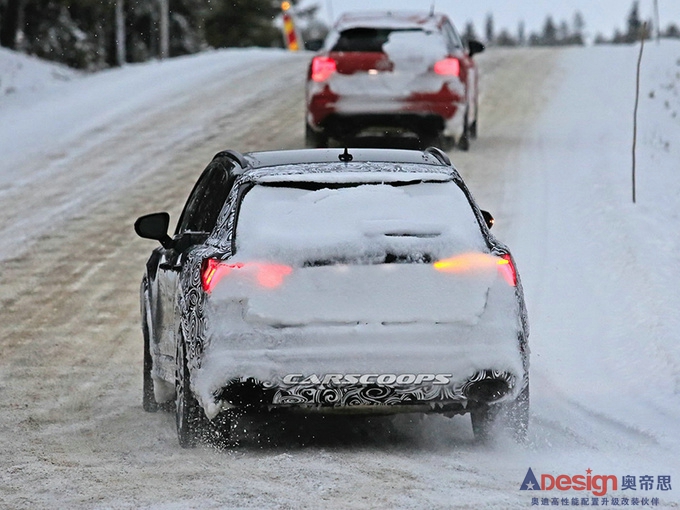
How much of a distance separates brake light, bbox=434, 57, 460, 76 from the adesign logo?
1136 cm

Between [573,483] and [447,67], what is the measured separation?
1161 centimetres

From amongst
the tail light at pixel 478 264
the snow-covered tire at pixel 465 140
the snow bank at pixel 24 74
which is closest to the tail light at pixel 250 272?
the tail light at pixel 478 264

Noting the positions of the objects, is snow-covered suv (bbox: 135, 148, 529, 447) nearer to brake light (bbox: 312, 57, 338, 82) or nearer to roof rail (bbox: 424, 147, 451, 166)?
roof rail (bbox: 424, 147, 451, 166)

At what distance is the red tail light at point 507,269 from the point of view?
6824 millimetres

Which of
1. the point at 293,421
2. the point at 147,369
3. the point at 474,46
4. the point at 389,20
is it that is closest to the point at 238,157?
the point at 293,421

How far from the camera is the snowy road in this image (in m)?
6.18

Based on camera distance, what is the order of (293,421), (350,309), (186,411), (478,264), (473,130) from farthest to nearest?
(473,130) → (293,421) → (186,411) → (478,264) → (350,309)

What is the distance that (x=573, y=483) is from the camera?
6.08 m

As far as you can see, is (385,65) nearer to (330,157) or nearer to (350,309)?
(330,157)

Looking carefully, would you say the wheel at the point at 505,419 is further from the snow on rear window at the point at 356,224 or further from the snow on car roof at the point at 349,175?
the snow on car roof at the point at 349,175

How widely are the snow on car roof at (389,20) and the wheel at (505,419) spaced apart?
35.8ft

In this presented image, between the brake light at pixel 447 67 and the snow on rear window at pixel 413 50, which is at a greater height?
the snow on rear window at pixel 413 50

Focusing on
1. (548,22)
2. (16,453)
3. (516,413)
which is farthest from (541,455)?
(548,22)

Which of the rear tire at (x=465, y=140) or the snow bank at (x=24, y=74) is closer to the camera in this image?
the rear tire at (x=465, y=140)
